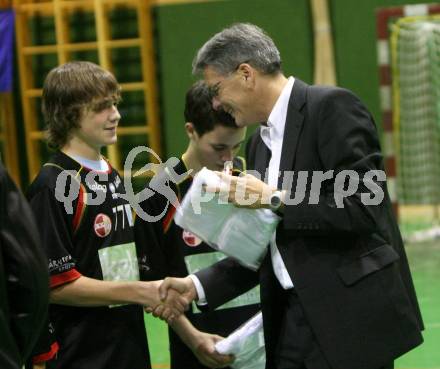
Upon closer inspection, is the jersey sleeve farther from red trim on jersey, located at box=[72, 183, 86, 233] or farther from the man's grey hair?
the man's grey hair

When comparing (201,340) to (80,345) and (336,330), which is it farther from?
(336,330)

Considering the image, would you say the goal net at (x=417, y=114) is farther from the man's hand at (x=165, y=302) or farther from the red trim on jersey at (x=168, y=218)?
the man's hand at (x=165, y=302)

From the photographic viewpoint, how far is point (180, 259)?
3.32 meters

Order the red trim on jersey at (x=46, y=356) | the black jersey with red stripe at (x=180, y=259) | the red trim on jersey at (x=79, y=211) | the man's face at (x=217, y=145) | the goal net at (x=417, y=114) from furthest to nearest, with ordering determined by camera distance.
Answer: the goal net at (x=417, y=114) < the man's face at (x=217, y=145) < the black jersey with red stripe at (x=180, y=259) < the red trim on jersey at (x=79, y=211) < the red trim on jersey at (x=46, y=356)

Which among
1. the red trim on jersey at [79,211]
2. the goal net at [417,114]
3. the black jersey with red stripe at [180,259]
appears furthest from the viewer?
the goal net at [417,114]

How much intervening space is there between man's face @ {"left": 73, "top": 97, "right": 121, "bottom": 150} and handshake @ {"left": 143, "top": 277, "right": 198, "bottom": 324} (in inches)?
20.8

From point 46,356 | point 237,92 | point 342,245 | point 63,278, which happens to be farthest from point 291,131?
point 46,356

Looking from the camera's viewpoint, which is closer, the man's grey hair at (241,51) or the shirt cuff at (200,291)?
the man's grey hair at (241,51)

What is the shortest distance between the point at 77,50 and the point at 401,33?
328cm

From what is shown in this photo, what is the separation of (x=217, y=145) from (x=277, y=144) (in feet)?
2.33

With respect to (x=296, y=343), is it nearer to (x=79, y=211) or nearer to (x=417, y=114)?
(x=79, y=211)

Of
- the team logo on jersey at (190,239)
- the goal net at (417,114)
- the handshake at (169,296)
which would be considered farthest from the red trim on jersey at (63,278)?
the goal net at (417,114)

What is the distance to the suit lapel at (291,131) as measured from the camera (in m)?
2.57

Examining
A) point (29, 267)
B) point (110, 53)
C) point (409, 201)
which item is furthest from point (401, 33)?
point (29, 267)
